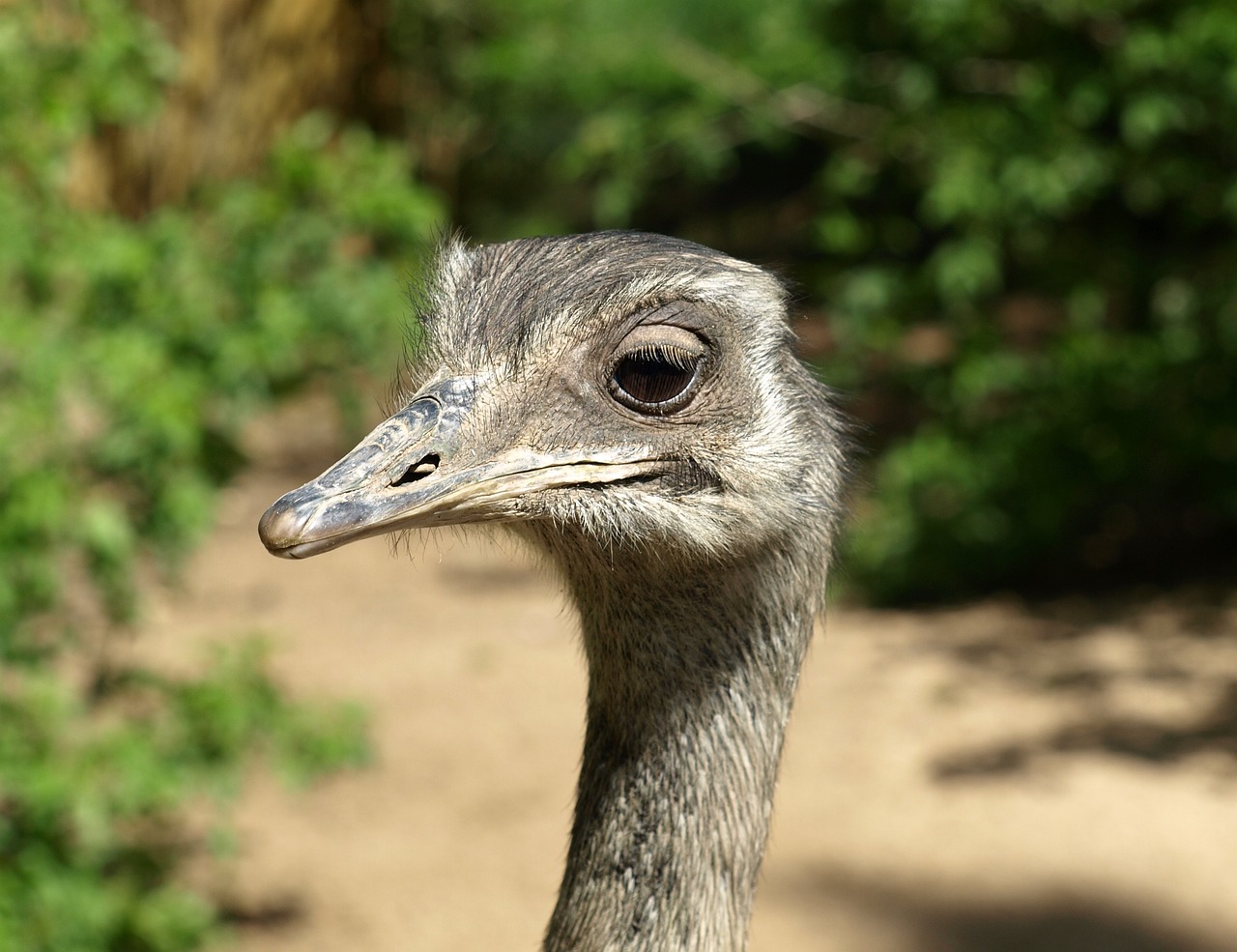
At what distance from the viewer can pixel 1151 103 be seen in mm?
5785

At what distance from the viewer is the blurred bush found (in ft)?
11.0

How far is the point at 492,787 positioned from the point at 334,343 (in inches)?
88.9

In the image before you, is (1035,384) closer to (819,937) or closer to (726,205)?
(819,937)

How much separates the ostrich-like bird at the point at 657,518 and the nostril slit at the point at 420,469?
0.03 metres

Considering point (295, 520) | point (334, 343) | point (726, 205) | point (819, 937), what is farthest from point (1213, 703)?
point (726, 205)

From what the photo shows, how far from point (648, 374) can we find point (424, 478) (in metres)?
0.37

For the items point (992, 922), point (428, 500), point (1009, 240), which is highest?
point (1009, 240)

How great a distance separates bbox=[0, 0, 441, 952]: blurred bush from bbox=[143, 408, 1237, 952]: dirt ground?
79 cm

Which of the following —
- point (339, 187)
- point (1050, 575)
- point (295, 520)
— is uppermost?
point (1050, 575)

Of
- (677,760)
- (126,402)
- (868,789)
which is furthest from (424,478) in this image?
(868,789)

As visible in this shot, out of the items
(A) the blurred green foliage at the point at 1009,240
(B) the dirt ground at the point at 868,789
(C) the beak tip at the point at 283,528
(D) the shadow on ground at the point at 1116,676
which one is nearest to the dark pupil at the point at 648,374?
(C) the beak tip at the point at 283,528

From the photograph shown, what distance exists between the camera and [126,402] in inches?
134

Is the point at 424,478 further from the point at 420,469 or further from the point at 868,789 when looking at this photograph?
the point at 868,789

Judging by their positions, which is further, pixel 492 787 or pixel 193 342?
pixel 492 787
